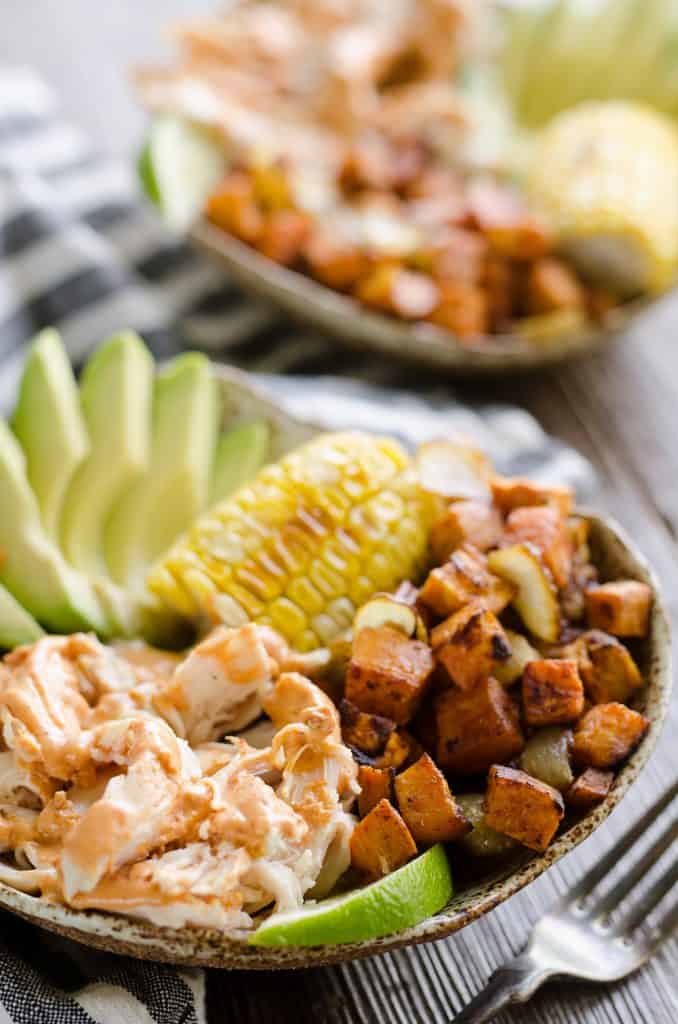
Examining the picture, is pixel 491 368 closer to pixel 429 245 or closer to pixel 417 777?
pixel 429 245

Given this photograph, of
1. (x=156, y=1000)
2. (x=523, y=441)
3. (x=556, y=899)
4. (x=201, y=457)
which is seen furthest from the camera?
(x=523, y=441)

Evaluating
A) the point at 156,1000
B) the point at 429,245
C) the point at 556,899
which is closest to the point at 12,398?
the point at 429,245

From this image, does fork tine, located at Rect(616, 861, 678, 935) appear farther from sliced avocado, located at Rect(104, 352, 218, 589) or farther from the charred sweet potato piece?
the charred sweet potato piece

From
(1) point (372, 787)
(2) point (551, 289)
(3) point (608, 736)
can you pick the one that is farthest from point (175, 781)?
(2) point (551, 289)

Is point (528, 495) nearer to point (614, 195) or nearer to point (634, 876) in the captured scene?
point (634, 876)

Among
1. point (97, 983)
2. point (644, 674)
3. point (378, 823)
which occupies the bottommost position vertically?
point (97, 983)

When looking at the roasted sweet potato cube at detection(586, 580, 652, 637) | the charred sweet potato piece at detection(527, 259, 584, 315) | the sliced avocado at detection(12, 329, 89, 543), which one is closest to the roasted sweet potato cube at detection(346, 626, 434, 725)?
the roasted sweet potato cube at detection(586, 580, 652, 637)

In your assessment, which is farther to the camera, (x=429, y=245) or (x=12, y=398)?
(x=429, y=245)
